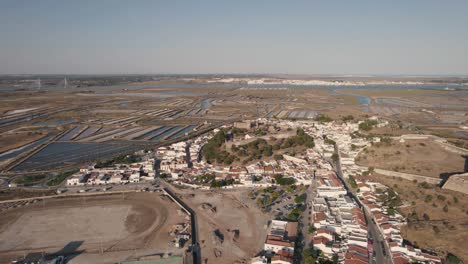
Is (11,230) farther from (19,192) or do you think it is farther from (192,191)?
(192,191)

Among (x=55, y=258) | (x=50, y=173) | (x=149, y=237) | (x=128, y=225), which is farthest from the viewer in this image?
(x=50, y=173)

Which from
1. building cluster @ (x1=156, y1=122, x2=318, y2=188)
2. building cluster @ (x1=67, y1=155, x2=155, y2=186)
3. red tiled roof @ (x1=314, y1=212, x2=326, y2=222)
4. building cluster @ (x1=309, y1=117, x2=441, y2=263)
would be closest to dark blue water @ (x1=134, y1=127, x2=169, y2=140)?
building cluster @ (x1=156, y1=122, x2=318, y2=188)

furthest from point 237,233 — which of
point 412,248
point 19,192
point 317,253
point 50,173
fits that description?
point 50,173

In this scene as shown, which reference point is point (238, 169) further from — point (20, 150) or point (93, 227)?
point (20, 150)

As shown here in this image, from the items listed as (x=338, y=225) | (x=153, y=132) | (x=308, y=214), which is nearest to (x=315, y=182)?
(x=308, y=214)

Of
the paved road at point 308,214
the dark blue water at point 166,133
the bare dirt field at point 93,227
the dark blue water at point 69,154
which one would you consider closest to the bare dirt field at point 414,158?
the paved road at point 308,214

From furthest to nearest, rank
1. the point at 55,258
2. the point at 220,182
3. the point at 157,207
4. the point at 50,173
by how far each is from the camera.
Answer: the point at 50,173 < the point at 220,182 < the point at 157,207 < the point at 55,258
